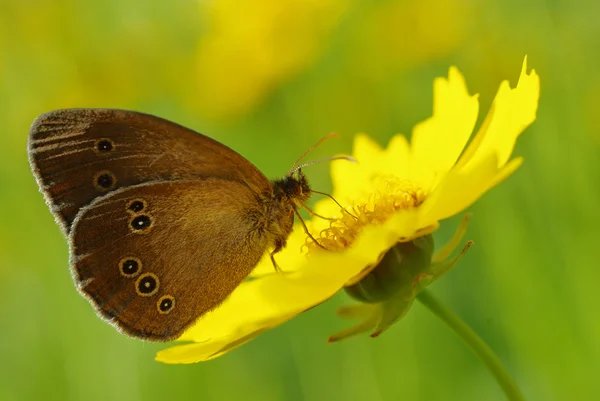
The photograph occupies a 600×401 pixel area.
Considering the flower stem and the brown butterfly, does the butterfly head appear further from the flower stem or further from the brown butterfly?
the flower stem

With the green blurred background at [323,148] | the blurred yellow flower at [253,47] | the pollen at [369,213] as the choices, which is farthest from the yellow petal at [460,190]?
the blurred yellow flower at [253,47]

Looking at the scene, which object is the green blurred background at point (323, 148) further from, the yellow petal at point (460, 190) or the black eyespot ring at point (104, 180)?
the black eyespot ring at point (104, 180)

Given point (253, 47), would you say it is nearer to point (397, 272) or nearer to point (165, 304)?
point (165, 304)

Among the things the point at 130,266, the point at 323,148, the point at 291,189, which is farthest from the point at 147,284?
the point at 323,148

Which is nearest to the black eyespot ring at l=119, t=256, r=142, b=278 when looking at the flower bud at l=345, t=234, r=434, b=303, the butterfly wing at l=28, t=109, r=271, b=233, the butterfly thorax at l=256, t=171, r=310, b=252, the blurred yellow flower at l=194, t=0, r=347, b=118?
the butterfly wing at l=28, t=109, r=271, b=233

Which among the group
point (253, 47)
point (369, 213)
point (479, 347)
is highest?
point (253, 47)

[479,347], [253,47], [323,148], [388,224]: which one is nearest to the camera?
[479,347]
